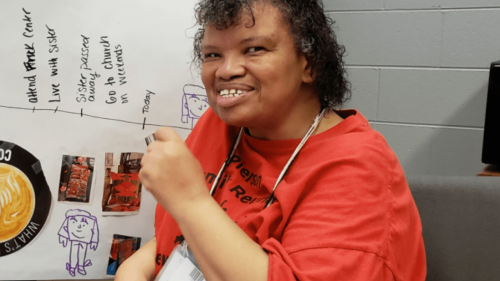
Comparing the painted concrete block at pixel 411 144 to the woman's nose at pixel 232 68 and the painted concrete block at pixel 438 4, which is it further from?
the woman's nose at pixel 232 68

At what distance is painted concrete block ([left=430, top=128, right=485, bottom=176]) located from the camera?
1365mm

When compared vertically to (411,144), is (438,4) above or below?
above

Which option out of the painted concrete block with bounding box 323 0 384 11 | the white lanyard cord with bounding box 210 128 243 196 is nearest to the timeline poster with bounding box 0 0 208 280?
the white lanyard cord with bounding box 210 128 243 196

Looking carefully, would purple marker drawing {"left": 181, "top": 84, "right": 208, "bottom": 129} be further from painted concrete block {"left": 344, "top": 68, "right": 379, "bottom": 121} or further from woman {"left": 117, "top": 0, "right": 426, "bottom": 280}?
painted concrete block {"left": 344, "top": 68, "right": 379, "bottom": 121}

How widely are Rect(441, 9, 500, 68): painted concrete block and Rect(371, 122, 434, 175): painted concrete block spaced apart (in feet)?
0.81

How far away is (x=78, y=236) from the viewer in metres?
0.97

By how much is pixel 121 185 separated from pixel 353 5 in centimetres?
101

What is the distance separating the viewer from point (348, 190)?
660 mm

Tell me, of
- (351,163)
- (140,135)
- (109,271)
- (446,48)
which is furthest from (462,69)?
(109,271)

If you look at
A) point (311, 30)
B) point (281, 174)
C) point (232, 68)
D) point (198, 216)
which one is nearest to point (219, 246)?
point (198, 216)

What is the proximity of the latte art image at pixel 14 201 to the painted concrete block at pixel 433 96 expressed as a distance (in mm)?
1128

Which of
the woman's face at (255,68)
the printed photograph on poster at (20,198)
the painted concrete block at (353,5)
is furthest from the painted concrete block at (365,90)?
the printed photograph on poster at (20,198)

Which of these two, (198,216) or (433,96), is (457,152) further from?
(198,216)

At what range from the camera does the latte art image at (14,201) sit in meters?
0.90
